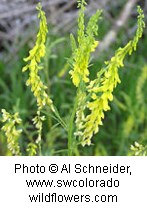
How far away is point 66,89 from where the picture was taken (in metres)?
2.33

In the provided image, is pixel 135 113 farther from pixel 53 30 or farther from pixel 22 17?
pixel 22 17

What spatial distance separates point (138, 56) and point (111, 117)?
0.57 metres

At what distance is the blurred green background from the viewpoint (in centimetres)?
206

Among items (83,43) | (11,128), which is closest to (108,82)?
(83,43)

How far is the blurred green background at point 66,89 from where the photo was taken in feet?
6.75

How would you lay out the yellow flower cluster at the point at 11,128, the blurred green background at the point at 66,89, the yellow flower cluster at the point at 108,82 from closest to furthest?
the yellow flower cluster at the point at 108,82 < the yellow flower cluster at the point at 11,128 < the blurred green background at the point at 66,89

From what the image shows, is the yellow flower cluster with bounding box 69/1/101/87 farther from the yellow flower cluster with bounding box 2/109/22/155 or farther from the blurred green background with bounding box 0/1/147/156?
the blurred green background with bounding box 0/1/147/156

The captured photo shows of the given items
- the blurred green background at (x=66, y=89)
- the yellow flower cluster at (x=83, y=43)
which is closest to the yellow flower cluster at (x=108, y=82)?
the yellow flower cluster at (x=83, y=43)

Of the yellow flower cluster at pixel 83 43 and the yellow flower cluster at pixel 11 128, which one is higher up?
the yellow flower cluster at pixel 83 43

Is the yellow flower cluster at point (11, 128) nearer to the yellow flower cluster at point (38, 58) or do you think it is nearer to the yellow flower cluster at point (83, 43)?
the yellow flower cluster at point (38, 58)

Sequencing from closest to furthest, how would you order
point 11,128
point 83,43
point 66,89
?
1. point 83,43
2. point 11,128
3. point 66,89

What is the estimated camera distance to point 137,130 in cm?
217

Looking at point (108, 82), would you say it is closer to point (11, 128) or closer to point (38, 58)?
point (38, 58)

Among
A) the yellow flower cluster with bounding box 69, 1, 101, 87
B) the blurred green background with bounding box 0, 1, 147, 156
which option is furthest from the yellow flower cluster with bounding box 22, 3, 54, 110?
the blurred green background with bounding box 0, 1, 147, 156
